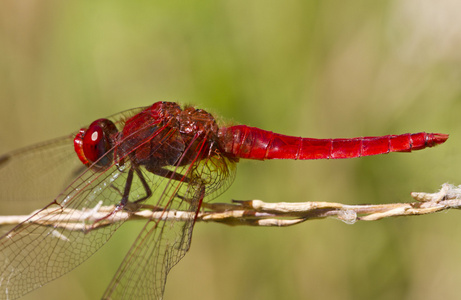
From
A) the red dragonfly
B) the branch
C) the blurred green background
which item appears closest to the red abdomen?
the red dragonfly

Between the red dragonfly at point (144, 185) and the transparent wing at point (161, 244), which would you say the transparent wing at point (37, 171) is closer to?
the red dragonfly at point (144, 185)

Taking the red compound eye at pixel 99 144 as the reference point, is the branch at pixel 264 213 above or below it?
below

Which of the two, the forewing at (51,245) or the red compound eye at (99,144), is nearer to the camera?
the forewing at (51,245)

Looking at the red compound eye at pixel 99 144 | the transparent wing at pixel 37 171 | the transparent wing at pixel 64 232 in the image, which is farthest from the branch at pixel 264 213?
the transparent wing at pixel 37 171

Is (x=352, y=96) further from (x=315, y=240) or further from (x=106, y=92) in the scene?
(x=106, y=92)

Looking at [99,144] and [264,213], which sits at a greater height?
[99,144]

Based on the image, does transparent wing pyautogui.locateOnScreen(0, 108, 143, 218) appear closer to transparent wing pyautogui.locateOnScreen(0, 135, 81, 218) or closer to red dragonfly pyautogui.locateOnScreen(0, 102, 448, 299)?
transparent wing pyautogui.locateOnScreen(0, 135, 81, 218)

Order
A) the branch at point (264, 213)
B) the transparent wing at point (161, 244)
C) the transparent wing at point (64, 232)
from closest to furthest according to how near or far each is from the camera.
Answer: the branch at point (264, 213)
the transparent wing at point (161, 244)
the transparent wing at point (64, 232)

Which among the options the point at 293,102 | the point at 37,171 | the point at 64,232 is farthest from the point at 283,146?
the point at 37,171

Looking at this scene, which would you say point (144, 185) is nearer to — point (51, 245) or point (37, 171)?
point (51, 245)
